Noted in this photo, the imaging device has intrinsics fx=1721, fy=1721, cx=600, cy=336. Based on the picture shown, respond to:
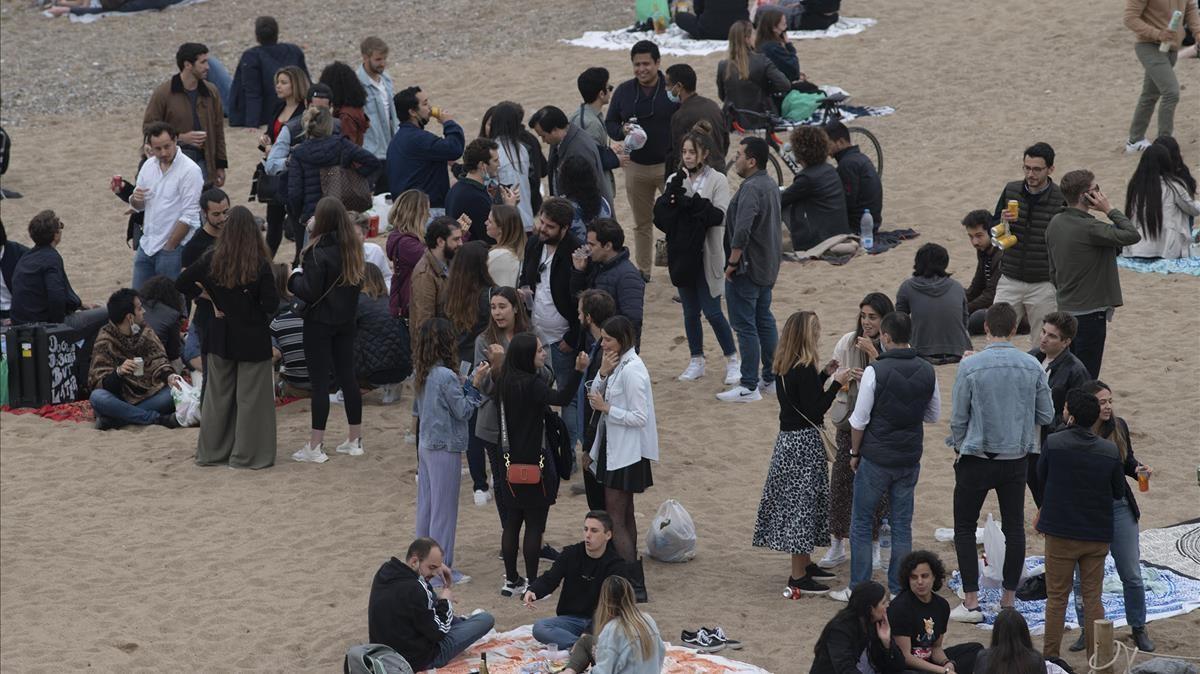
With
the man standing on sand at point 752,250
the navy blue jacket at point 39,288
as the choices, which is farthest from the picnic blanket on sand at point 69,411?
the man standing on sand at point 752,250

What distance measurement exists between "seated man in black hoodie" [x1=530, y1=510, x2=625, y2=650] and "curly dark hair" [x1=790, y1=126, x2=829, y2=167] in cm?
593

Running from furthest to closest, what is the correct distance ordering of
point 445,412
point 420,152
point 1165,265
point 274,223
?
point 274,223 → point 1165,265 → point 420,152 → point 445,412

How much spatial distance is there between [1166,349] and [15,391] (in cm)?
860

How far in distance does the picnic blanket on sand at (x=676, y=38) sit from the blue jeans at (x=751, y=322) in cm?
920

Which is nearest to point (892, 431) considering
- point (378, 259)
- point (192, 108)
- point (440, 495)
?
point (440, 495)

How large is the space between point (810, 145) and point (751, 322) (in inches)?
102

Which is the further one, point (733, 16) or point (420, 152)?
point (733, 16)

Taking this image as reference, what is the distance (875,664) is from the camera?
7934 mm

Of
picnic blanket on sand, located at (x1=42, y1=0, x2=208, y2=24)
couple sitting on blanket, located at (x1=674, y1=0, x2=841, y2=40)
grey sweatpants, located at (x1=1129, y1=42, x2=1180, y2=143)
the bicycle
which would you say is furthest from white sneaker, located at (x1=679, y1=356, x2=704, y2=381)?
picnic blanket on sand, located at (x1=42, y1=0, x2=208, y2=24)

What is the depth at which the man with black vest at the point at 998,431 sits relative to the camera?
8.49 metres

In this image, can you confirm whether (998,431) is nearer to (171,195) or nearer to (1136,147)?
(171,195)

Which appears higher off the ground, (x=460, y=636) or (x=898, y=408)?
(x=898, y=408)

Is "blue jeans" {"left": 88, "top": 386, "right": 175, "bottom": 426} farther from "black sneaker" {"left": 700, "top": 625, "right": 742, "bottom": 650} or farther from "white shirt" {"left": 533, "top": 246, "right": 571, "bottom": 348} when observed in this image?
"black sneaker" {"left": 700, "top": 625, "right": 742, "bottom": 650}

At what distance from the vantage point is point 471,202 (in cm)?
1186
